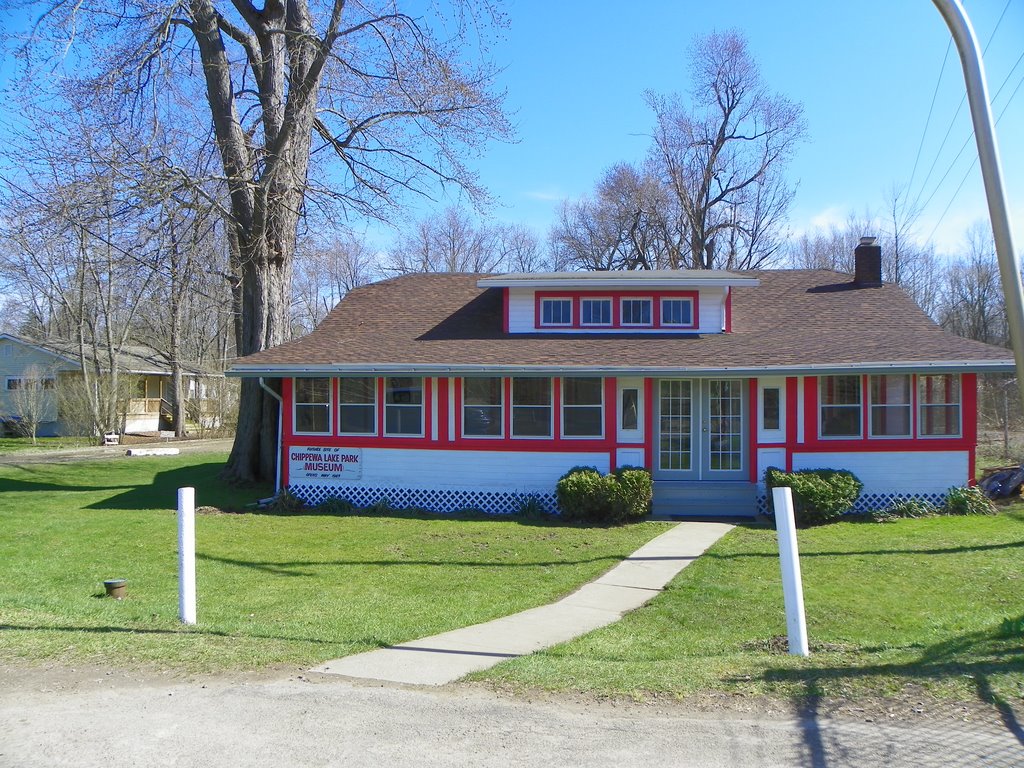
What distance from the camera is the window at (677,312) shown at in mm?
17766

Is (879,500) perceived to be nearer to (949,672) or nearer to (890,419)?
(890,419)

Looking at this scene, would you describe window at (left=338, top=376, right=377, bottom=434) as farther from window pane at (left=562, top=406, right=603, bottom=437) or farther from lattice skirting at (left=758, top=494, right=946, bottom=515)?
lattice skirting at (left=758, top=494, right=946, bottom=515)

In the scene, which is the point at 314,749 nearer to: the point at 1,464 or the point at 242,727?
the point at 242,727

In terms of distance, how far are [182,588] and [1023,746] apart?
21.2ft

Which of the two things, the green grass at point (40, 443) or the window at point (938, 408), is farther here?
the green grass at point (40, 443)

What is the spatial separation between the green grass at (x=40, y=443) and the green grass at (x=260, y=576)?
14197 mm

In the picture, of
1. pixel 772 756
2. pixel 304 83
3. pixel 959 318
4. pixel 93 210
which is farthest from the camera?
pixel 959 318

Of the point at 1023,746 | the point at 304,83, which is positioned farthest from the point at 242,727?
the point at 304,83

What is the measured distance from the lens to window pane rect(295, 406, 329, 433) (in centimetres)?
1688

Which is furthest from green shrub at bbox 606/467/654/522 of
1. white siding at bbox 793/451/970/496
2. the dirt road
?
the dirt road

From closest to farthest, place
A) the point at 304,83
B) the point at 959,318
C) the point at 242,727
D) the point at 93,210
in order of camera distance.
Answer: the point at 242,727 → the point at 93,210 → the point at 304,83 → the point at 959,318

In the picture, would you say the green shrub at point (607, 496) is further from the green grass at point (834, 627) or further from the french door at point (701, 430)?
the green grass at point (834, 627)

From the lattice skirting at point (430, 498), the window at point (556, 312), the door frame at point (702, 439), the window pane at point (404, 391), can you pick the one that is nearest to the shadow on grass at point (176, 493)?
the lattice skirting at point (430, 498)

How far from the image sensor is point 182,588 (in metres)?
7.30
